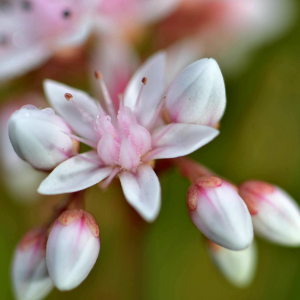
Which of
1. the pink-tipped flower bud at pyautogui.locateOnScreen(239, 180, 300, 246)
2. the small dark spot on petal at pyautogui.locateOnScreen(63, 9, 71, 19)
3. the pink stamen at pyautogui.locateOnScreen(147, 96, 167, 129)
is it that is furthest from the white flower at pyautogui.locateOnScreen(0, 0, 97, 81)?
the pink-tipped flower bud at pyautogui.locateOnScreen(239, 180, 300, 246)

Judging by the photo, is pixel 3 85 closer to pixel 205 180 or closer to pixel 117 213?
pixel 117 213

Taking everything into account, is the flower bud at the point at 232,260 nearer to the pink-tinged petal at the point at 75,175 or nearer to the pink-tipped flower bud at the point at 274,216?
the pink-tipped flower bud at the point at 274,216

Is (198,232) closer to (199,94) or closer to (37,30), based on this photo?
(199,94)

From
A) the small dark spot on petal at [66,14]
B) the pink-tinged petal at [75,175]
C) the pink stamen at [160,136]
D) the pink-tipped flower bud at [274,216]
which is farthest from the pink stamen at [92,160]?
the small dark spot on petal at [66,14]

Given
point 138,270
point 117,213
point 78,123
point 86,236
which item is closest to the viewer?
point 86,236

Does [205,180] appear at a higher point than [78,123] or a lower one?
lower

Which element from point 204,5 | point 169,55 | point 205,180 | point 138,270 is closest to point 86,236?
point 205,180
